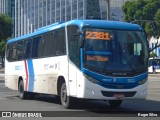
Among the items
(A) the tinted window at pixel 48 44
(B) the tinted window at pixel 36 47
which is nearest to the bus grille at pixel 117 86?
(A) the tinted window at pixel 48 44

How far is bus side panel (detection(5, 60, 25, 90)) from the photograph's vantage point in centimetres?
2150

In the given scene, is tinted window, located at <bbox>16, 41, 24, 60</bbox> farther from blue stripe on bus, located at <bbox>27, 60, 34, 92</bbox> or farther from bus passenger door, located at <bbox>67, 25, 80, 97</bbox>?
bus passenger door, located at <bbox>67, 25, 80, 97</bbox>

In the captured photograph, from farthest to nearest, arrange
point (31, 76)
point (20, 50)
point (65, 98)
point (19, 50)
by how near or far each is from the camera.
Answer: point (19, 50), point (20, 50), point (31, 76), point (65, 98)

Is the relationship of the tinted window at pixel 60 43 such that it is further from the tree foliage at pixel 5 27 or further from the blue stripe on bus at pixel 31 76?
the tree foliage at pixel 5 27

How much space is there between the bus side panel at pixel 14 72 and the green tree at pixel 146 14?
4032 cm

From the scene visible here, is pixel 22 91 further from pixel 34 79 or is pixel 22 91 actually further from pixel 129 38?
pixel 129 38

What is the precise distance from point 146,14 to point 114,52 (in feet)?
A: 173

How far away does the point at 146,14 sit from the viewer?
66188 millimetres

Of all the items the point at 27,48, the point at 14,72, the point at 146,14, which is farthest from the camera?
the point at 146,14

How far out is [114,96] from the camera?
47.5 ft

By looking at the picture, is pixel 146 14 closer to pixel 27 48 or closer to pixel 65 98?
pixel 27 48

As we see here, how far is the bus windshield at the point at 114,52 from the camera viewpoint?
14477 mm

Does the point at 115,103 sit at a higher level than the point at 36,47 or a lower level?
lower

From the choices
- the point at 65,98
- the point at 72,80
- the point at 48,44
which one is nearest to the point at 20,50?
the point at 48,44
